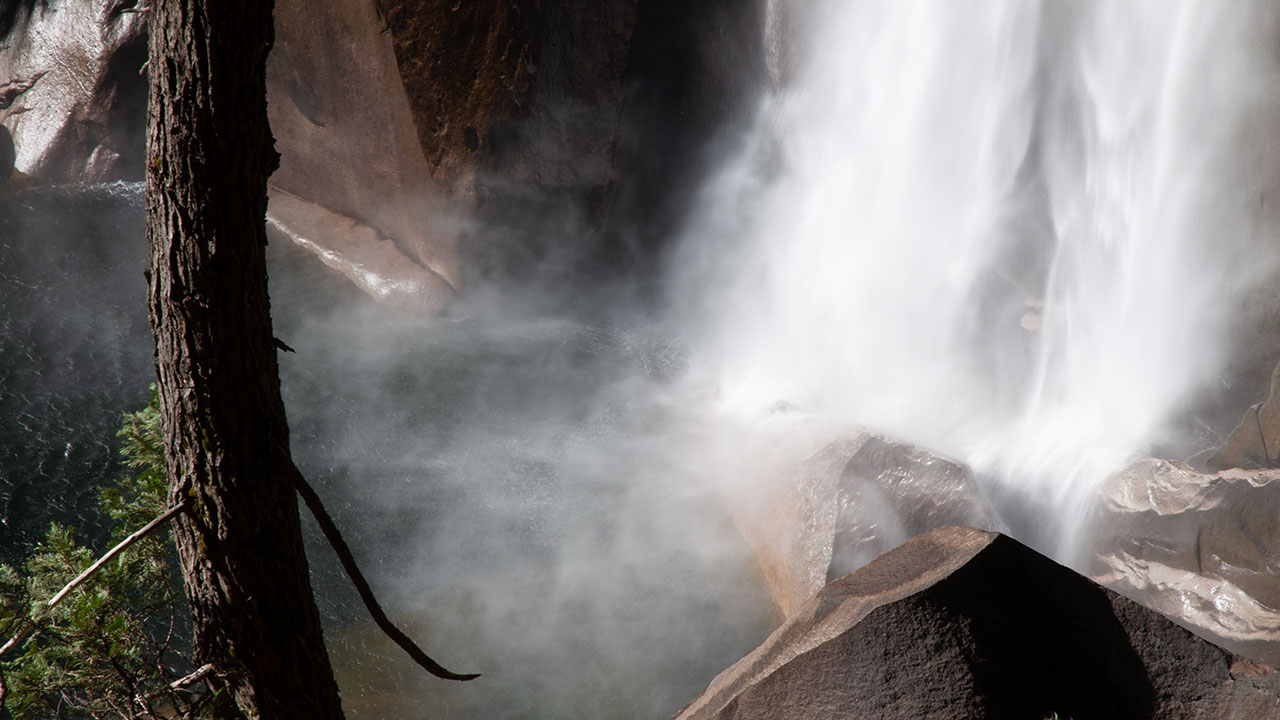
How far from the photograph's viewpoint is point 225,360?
1691mm

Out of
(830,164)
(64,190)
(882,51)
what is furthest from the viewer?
(64,190)

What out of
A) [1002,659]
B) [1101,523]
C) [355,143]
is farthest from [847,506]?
[355,143]

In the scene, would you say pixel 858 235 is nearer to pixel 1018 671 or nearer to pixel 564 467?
pixel 564 467

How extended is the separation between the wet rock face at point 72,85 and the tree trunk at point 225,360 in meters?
9.35

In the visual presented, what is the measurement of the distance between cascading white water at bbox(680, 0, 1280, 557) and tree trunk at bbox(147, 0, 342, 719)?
4.55 meters

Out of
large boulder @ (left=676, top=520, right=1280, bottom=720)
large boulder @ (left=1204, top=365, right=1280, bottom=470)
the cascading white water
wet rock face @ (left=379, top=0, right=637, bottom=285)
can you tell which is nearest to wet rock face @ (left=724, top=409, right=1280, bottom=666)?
large boulder @ (left=1204, top=365, right=1280, bottom=470)

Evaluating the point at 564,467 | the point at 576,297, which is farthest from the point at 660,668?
the point at 576,297

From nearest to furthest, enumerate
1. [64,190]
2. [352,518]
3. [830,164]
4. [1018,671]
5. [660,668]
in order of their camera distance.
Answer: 1. [1018,671]
2. [660,668]
3. [352,518]
4. [830,164]
5. [64,190]

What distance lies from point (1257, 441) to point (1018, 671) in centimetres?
317

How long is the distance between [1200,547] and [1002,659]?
2.74 meters

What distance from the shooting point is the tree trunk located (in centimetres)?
156

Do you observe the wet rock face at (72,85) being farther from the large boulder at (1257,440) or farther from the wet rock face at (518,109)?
the large boulder at (1257,440)

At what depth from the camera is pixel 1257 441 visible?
16.3 feet

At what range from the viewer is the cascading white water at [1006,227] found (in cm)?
586
